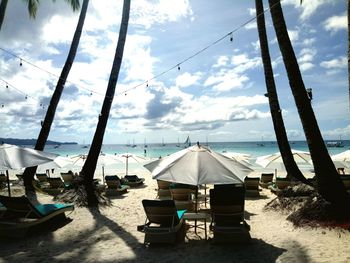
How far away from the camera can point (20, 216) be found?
7.77 metres

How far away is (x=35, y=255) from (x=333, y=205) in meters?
6.71

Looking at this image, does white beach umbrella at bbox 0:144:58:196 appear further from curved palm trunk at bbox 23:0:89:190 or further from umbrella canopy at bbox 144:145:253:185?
curved palm trunk at bbox 23:0:89:190

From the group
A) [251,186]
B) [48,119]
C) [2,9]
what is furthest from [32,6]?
[251,186]

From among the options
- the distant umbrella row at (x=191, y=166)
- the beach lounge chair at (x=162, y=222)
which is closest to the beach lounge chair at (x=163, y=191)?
the distant umbrella row at (x=191, y=166)

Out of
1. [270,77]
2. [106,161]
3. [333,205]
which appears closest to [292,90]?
[333,205]

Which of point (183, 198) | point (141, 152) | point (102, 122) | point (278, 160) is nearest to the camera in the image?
point (183, 198)

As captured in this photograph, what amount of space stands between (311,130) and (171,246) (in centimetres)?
437

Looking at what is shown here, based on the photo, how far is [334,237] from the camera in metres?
6.38

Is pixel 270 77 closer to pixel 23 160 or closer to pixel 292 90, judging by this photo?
pixel 292 90

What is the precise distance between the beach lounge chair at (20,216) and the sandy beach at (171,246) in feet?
0.77

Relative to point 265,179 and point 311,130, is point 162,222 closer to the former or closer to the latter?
point 311,130

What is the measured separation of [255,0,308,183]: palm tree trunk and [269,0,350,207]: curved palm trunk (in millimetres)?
3963

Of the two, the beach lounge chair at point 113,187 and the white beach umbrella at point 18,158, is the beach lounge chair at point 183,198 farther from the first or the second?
the beach lounge chair at point 113,187

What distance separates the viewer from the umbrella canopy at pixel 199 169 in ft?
20.5
